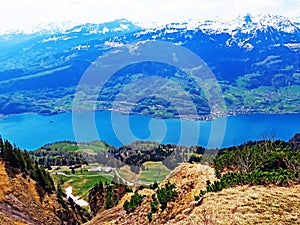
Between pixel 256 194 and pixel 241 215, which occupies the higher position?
pixel 256 194

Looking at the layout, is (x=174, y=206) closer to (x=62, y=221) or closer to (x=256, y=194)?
(x=256, y=194)

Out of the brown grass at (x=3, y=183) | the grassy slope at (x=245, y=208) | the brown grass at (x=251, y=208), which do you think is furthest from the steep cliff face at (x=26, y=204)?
the brown grass at (x=251, y=208)

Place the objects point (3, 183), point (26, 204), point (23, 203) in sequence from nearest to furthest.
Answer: point (23, 203), point (26, 204), point (3, 183)

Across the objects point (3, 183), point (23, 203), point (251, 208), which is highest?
point (3, 183)

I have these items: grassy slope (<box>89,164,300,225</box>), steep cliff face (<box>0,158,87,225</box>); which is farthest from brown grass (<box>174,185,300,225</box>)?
steep cliff face (<box>0,158,87,225</box>)

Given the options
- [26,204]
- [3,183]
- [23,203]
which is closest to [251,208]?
[23,203]

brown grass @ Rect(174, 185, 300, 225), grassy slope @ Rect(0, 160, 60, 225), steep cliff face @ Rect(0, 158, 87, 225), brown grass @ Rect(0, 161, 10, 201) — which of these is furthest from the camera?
brown grass @ Rect(0, 161, 10, 201)

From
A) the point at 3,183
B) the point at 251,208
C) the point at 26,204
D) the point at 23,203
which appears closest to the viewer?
the point at 251,208

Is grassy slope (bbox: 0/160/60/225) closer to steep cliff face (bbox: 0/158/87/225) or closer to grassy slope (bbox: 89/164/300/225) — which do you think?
steep cliff face (bbox: 0/158/87/225)

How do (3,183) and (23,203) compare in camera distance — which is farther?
(3,183)

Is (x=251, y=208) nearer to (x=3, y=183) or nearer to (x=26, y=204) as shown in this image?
(x=26, y=204)

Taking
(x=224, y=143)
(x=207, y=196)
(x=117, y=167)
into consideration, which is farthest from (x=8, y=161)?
(x=224, y=143)
